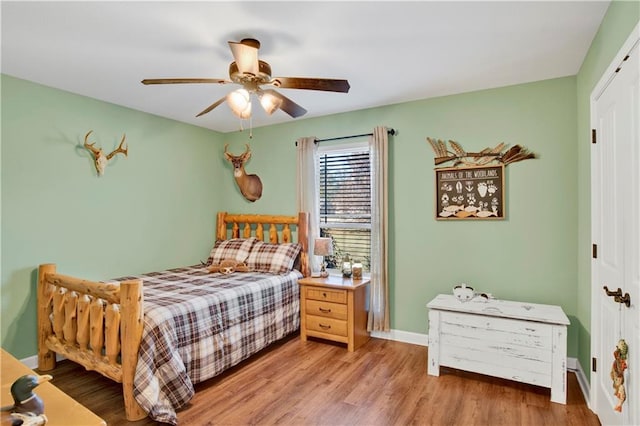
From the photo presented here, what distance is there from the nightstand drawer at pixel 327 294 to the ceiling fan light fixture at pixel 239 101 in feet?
6.22

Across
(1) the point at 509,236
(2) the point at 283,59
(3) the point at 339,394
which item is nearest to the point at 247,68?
(2) the point at 283,59

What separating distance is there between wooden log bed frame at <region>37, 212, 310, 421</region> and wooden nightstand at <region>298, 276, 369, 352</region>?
1.70 meters

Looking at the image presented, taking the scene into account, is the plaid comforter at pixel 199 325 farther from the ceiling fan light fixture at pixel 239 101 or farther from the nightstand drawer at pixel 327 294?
the ceiling fan light fixture at pixel 239 101

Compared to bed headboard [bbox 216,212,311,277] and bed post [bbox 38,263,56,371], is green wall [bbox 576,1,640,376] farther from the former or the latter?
bed post [bbox 38,263,56,371]

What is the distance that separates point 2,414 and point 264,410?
61.7 inches

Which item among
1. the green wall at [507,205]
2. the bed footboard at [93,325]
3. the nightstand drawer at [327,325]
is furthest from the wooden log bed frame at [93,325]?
the green wall at [507,205]

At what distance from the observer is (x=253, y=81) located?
92.2 inches

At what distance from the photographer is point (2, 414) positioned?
3.77 ft

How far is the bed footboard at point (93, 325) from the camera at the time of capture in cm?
229

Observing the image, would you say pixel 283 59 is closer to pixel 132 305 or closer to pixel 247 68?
pixel 247 68

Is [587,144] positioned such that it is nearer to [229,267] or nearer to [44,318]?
[229,267]

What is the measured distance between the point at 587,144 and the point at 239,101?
2.51 m

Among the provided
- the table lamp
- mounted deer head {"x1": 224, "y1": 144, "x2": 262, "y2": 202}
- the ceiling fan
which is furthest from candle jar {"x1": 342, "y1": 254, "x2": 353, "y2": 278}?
the ceiling fan

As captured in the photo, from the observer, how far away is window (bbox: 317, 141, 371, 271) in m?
3.97
